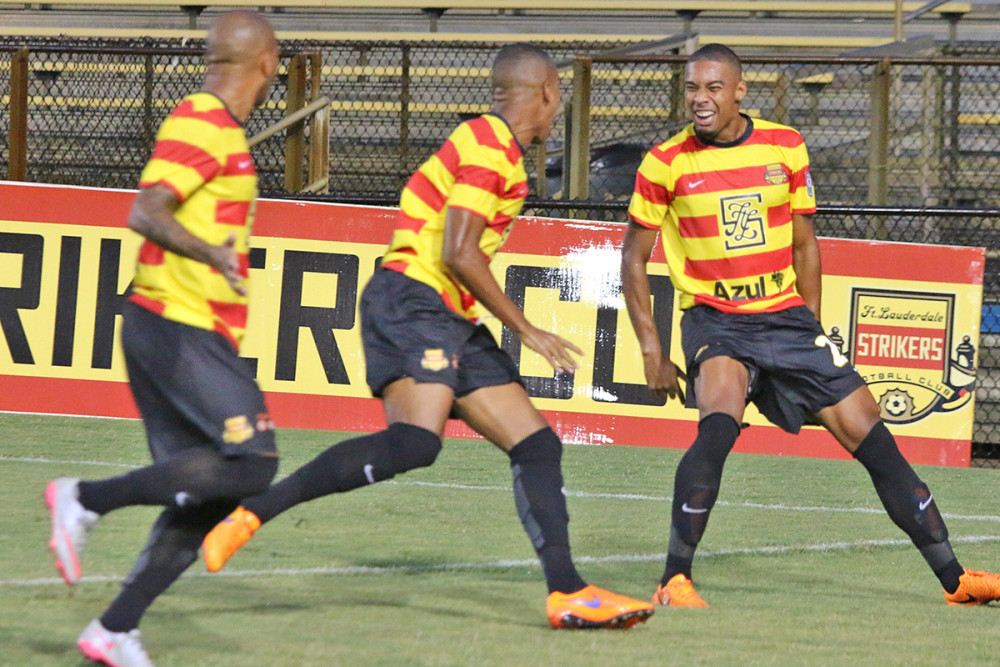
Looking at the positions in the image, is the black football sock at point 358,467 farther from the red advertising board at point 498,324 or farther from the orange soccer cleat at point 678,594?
the red advertising board at point 498,324

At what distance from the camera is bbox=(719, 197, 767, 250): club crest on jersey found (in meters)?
5.00

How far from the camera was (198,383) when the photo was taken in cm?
339

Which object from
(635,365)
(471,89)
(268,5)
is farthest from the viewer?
(268,5)

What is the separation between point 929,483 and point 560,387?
7.99ft

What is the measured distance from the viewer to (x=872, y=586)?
523cm

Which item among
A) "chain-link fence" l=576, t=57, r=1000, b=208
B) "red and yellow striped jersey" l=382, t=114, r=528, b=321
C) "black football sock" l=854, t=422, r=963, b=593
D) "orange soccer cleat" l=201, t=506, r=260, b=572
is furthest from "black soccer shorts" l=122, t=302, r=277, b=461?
"chain-link fence" l=576, t=57, r=1000, b=208

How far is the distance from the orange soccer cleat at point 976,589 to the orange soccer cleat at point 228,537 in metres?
2.50

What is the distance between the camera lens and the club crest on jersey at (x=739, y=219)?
5.00 metres

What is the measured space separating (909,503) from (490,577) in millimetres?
1567

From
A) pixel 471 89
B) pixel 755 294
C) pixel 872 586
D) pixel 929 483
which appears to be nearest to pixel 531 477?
pixel 755 294

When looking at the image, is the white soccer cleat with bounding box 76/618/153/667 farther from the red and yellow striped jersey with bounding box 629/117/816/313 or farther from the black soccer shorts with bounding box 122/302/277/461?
the red and yellow striped jersey with bounding box 629/117/816/313

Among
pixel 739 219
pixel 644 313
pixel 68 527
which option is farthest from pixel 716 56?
pixel 68 527

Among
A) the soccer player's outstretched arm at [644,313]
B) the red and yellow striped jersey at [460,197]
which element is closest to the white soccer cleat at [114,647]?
the red and yellow striped jersey at [460,197]

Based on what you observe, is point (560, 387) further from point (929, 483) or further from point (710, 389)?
point (710, 389)
